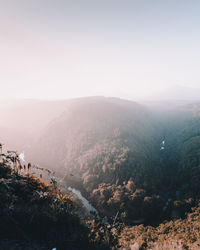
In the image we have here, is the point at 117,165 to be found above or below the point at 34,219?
below

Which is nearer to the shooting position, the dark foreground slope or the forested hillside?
the dark foreground slope

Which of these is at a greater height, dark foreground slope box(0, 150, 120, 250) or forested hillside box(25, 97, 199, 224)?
dark foreground slope box(0, 150, 120, 250)

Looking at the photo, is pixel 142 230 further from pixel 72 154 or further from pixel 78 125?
pixel 78 125

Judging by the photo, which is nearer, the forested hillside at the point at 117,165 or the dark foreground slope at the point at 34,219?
the dark foreground slope at the point at 34,219

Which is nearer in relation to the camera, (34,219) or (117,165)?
(34,219)

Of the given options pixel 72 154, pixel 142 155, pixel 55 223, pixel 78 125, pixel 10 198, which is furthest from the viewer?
pixel 78 125

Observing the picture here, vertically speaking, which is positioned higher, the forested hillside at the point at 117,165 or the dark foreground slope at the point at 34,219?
the dark foreground slope at the point at 34,219

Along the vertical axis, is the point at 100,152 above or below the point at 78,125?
below

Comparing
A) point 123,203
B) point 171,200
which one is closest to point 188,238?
point 123,203

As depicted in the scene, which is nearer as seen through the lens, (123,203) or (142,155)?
(123,203)

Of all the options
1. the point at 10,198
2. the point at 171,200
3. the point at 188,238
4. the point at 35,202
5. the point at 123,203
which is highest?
the point at 10,198

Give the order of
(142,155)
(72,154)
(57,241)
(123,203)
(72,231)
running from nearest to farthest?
(57,241), (72,231), (123,203), (142,155), (72,154)

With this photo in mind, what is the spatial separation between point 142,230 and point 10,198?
52.7 meters

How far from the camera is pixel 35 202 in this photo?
53.4 feet
